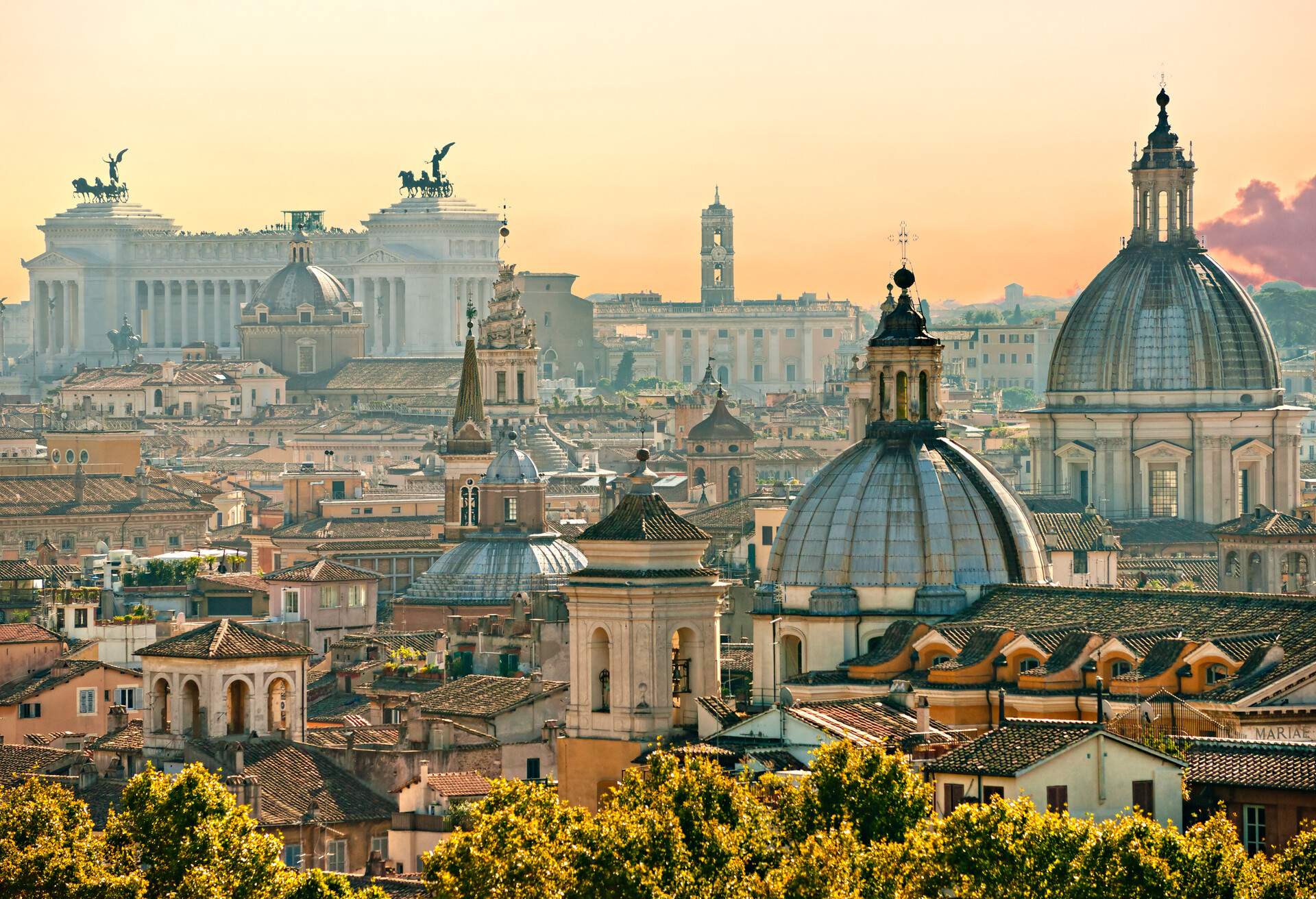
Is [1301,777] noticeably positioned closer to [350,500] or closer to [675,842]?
[675,842]

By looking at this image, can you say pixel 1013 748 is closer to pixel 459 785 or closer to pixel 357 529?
pixel 459 785

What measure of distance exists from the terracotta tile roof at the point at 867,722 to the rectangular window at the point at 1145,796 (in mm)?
5098

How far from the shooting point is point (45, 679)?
87.8 m

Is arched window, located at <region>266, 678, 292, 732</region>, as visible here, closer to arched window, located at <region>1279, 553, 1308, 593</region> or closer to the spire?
arched window, located at <region>1279, 553, 1308, 593</region>

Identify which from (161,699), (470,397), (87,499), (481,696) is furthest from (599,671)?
(87,499)

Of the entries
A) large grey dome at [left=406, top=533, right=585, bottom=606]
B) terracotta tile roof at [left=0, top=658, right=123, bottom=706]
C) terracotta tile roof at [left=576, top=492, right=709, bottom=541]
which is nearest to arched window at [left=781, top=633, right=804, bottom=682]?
terracotta tile roof at [left=576, top=492, right=709, bottom=541]

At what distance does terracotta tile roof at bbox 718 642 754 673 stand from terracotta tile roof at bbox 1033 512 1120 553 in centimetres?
1494

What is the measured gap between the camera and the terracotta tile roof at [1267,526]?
99500mm

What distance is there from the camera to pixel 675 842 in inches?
2051

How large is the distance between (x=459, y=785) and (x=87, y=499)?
76.7m

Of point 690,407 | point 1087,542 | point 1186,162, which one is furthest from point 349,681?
point 690,407

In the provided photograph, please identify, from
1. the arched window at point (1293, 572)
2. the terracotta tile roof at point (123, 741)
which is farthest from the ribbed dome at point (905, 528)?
the arched window at point (1293, 572)

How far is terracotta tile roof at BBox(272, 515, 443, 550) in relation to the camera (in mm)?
129375

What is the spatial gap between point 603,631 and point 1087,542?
35.2 metres
